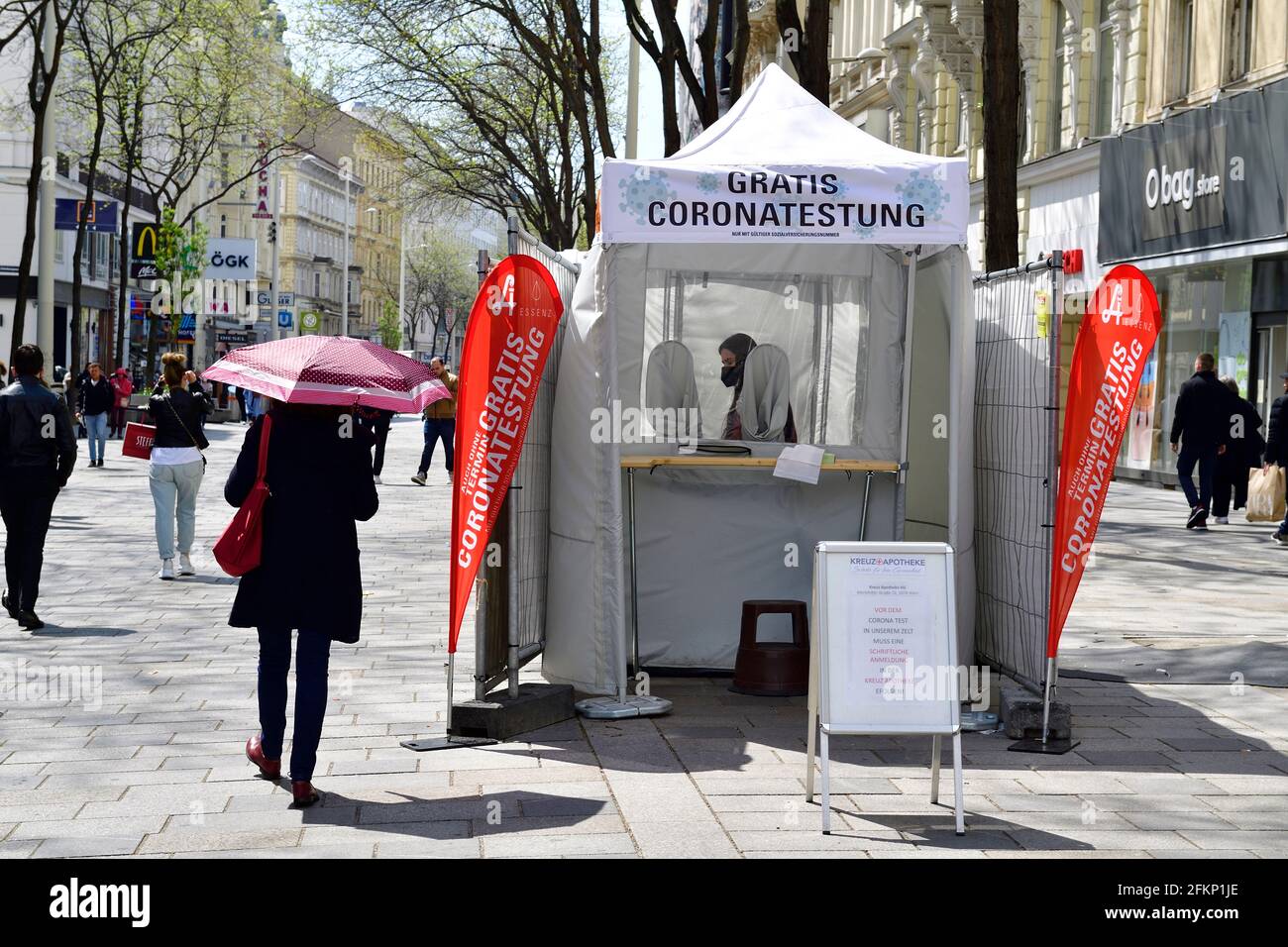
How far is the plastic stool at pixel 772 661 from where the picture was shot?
9.05m

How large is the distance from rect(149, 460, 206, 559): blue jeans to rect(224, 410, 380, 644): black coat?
747cm

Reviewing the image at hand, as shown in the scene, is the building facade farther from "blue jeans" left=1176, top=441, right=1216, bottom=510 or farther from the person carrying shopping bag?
"blue jeans" left=1176, top=441, right=1216, bottom=510

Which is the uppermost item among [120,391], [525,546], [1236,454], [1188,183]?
[1188,183]

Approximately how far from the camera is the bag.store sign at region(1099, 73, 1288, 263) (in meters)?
22.6

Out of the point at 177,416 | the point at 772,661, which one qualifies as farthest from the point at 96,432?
the point at 772,661

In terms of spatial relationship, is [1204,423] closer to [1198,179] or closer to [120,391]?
[1198,179]

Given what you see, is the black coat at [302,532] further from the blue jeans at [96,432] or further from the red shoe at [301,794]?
the blue jeans at [96,432]

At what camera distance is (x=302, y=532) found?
6836mm

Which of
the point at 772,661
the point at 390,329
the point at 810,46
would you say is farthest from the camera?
the point at 390,329

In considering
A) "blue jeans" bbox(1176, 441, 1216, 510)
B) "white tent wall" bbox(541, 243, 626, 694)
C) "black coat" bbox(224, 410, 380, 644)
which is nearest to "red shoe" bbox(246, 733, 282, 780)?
"black coat" bbox(224, 410, 380, 644)

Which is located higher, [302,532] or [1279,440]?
[1279,440]

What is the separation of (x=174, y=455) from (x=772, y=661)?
6.89 m
